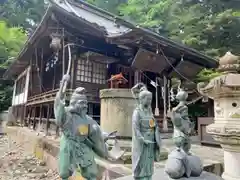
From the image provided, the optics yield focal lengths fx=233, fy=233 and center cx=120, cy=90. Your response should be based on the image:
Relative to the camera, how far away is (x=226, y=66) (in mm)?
4984

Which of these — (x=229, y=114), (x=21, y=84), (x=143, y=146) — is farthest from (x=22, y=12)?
(x=143, y=146)

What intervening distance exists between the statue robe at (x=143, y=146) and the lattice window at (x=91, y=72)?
8.13 meters

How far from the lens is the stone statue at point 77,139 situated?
311 centimetres

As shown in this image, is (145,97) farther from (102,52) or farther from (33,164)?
(102,52)

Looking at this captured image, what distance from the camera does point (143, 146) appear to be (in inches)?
134

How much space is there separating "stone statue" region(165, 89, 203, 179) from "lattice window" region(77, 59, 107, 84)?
7.92 meters

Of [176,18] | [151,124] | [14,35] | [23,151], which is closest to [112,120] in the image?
[151,124]

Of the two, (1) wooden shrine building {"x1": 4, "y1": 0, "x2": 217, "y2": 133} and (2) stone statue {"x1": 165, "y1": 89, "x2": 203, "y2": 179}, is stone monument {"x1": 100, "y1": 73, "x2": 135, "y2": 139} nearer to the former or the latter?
(1) wooden shrine building {"x1": 4, "y1": 0, "x2": 217, "y2": 133}

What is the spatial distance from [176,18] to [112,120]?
10.7 meters

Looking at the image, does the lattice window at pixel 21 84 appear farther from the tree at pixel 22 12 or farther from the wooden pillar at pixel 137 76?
the wooden pillar at pixel 137 76

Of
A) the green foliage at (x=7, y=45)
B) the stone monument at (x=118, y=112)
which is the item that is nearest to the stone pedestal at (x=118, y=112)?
the stone monument at (x=118, y=112)

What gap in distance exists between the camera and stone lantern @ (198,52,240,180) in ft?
15.3

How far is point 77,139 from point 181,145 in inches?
72.0

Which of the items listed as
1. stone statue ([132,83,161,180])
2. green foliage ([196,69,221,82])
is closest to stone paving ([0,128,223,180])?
stone statue ([132,83,161,180])
